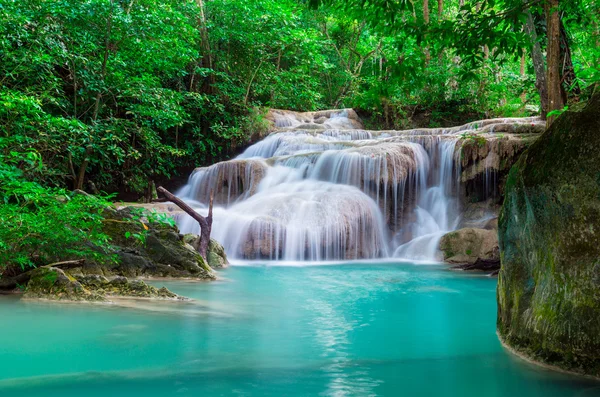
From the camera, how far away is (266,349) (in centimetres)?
388

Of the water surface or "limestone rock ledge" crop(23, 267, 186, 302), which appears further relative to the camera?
"limestone rock ledge" crop(23, 267, 186, 302)

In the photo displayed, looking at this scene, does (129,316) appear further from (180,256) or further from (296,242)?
(296,242)

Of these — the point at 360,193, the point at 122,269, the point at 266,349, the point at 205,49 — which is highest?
the point at 205,49

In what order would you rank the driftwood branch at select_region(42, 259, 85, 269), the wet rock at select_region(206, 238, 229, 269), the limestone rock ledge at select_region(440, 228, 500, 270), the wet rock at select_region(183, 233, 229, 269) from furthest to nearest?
the limestone rock ledge at select_region(440, 228, 500, 270)
the wet rock at select_region(206, 238, 229, 269)
the wet rock at select_region(183, 233, 229, 269)
the driftwood branch at select_region(42, 259, 85, 269)

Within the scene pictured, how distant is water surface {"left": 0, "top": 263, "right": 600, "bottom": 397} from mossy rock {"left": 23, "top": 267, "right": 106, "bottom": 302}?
243 millimetres

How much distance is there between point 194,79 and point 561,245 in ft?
60.5

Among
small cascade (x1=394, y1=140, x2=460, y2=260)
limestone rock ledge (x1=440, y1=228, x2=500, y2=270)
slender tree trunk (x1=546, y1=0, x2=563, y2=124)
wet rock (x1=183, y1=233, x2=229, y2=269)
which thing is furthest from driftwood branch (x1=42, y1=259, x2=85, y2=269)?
small cascade (x1=394, y1=140, x2=460, y2=260)

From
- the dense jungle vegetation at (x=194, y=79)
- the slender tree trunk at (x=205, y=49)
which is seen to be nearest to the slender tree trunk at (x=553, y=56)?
the dense jungle vegetation at (x=194, y=79)

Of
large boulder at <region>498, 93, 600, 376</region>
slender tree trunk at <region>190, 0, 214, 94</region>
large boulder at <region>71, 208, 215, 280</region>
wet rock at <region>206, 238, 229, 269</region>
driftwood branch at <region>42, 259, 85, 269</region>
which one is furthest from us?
slender tree trunk at <region>190, 0, 214, 94</region>

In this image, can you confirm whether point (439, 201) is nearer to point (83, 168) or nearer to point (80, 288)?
point (83, 168)

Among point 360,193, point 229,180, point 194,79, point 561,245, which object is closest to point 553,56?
point 561,245

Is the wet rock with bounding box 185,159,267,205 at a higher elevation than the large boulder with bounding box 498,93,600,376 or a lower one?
higher

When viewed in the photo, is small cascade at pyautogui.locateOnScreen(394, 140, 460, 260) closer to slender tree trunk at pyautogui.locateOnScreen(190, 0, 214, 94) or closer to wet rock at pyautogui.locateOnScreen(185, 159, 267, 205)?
wet rock at pyautogui.locateOnScreen(185, 159, 267, 205)

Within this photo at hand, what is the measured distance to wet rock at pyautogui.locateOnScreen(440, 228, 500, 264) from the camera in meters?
10.5
